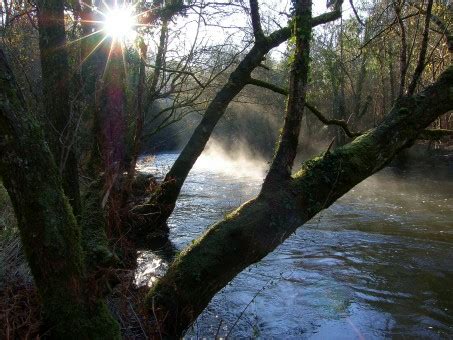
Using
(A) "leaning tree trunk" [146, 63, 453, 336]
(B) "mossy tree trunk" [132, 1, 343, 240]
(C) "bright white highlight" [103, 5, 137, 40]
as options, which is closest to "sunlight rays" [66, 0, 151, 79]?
(C) "bright white highlight" [103, 5, 137, 40]

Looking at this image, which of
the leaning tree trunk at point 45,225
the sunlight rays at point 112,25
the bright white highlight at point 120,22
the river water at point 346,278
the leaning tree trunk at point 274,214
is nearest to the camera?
the leaning tree trunk at point 45,225

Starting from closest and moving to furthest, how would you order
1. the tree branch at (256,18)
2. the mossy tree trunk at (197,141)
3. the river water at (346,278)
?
1. the river water at (346,278)
2. the tree branch at (256,18)
3. the mossy tree trunk at (197,141)

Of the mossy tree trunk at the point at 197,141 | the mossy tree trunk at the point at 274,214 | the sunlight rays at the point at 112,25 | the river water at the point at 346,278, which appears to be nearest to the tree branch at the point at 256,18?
the mossy tree trunk at the point at 197,141

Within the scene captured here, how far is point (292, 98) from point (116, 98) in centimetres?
363

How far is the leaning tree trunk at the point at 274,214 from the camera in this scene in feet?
11.8

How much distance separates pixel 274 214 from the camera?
377 centimetres

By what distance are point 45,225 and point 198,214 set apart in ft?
32.1

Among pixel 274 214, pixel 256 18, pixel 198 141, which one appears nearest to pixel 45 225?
pixel 274 214

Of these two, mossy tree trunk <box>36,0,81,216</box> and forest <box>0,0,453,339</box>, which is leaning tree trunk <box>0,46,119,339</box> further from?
mossy tree trunk <box>36,0,81,216</box>

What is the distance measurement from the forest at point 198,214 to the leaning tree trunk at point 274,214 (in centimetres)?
1

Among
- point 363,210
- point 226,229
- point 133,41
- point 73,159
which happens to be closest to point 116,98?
point 73,159

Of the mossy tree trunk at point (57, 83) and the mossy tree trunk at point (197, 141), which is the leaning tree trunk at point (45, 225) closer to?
the mossy tree trunk at point (57, 83)

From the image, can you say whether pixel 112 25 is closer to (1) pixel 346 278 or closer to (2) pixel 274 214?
(2) pixel 274 214

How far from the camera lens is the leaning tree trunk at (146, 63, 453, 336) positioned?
11.8ft
